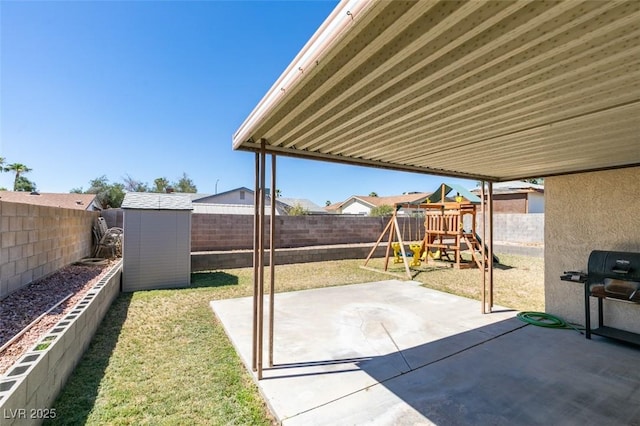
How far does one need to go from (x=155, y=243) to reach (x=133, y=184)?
31.9 metres

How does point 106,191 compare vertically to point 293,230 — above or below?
above

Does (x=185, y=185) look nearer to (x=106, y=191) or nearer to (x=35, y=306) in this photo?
(x=106, y=191)

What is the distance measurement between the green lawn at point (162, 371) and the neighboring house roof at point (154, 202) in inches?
67.8

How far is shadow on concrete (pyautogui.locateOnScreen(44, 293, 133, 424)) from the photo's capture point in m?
2.07

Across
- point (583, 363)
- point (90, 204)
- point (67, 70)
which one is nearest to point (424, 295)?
point (583, 363)

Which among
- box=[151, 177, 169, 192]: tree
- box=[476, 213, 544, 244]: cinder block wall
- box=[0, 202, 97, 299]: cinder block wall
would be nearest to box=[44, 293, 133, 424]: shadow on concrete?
box=[0, 202, 97, 299]: cinder block wall

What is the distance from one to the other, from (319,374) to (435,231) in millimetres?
8069

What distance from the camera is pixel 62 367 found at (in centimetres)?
236

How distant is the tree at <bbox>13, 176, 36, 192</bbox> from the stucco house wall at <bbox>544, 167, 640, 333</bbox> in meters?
41.7

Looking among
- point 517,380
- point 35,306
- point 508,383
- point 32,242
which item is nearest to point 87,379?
point 35,306

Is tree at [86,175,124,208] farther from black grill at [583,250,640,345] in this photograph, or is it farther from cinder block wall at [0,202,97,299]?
black grill at [583,250,640,345]

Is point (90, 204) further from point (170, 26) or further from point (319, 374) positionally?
point (319, 374)

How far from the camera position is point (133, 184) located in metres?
32.4

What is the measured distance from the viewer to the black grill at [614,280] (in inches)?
123
